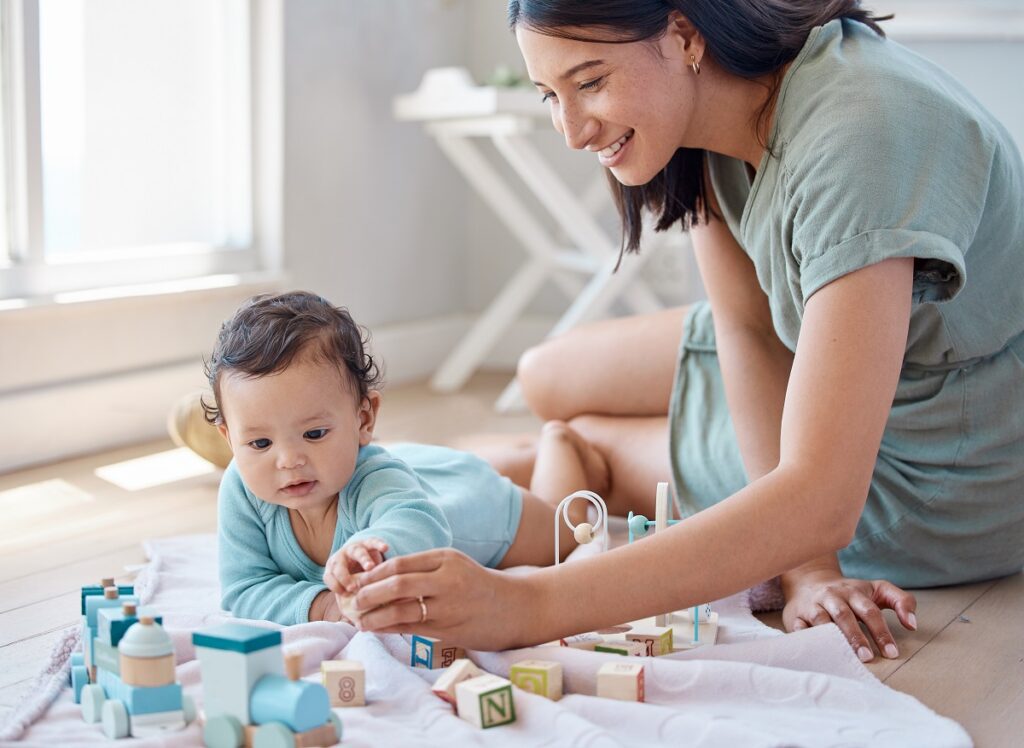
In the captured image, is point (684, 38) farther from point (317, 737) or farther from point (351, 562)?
point (317, 737)

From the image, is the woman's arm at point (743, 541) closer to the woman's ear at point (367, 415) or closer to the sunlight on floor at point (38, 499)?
the woman's ear at point (367, 415)

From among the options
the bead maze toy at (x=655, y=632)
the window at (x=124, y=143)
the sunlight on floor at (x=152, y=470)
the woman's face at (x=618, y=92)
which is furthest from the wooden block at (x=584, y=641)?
the window at (x=124, y=143)

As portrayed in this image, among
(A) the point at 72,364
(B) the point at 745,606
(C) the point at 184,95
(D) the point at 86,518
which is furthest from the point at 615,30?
(C) the point at 184,95

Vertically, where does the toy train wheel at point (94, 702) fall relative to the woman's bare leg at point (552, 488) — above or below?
above

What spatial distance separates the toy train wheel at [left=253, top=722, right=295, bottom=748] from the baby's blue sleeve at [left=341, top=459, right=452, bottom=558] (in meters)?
0.26

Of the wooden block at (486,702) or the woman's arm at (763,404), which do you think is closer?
the wooden block at (486,702)

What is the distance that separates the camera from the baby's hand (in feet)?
3.25

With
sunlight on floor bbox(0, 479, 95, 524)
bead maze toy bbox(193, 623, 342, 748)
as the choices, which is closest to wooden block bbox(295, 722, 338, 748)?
bead maze toy bbox(193, 623, 342, 748)

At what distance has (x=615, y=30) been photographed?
1.11 metres

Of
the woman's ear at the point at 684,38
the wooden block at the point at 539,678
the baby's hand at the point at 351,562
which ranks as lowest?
the wooden block at the point at 539,678

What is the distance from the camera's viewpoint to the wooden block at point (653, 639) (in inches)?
45.7

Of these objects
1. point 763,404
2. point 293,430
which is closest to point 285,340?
point 293,430

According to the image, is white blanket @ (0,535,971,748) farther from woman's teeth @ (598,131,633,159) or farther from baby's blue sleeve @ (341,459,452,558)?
woman's teeth @ (598,131,633,159)

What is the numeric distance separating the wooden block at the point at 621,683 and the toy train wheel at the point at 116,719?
372mm
